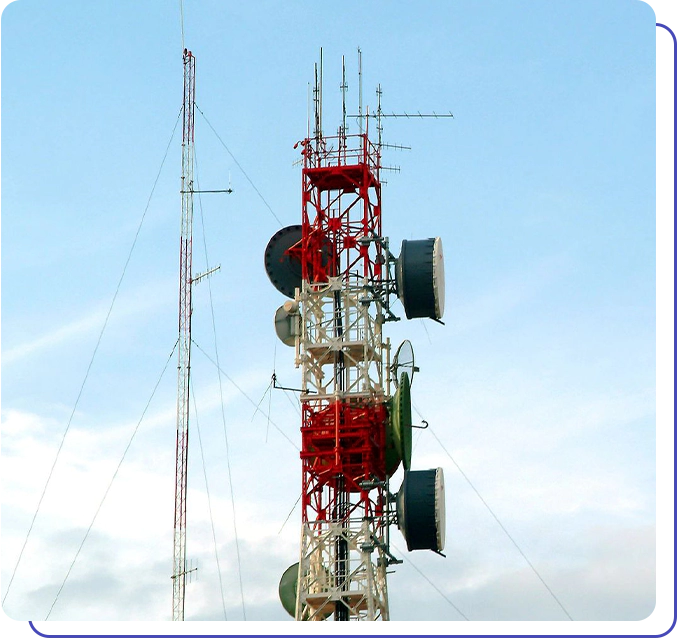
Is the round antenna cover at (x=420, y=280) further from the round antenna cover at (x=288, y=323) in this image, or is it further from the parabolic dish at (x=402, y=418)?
the round antenna cover at (x=288, y=323)

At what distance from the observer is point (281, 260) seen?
8369cm

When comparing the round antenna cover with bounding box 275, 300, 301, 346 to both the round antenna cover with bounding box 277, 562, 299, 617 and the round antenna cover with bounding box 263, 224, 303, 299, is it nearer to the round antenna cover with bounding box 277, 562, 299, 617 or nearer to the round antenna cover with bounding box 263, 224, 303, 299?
the round antenna cover with bounding box 263, 224, 303, 299

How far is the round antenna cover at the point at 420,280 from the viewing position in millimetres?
78812

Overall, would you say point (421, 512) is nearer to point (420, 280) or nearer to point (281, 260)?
point (420, 280)

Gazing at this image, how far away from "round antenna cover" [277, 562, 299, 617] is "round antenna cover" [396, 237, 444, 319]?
13.7 meters

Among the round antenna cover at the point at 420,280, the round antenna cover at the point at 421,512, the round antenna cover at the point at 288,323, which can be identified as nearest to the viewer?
the round antenna cover at the point at 421,512

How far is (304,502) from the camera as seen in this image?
78750mm

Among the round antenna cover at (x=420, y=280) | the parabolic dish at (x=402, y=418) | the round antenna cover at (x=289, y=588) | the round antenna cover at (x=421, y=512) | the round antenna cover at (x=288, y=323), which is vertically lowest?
the round antenna cover at (x=289, y=588)

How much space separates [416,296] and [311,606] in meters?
15.6

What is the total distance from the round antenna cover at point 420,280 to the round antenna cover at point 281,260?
6.70 meters
